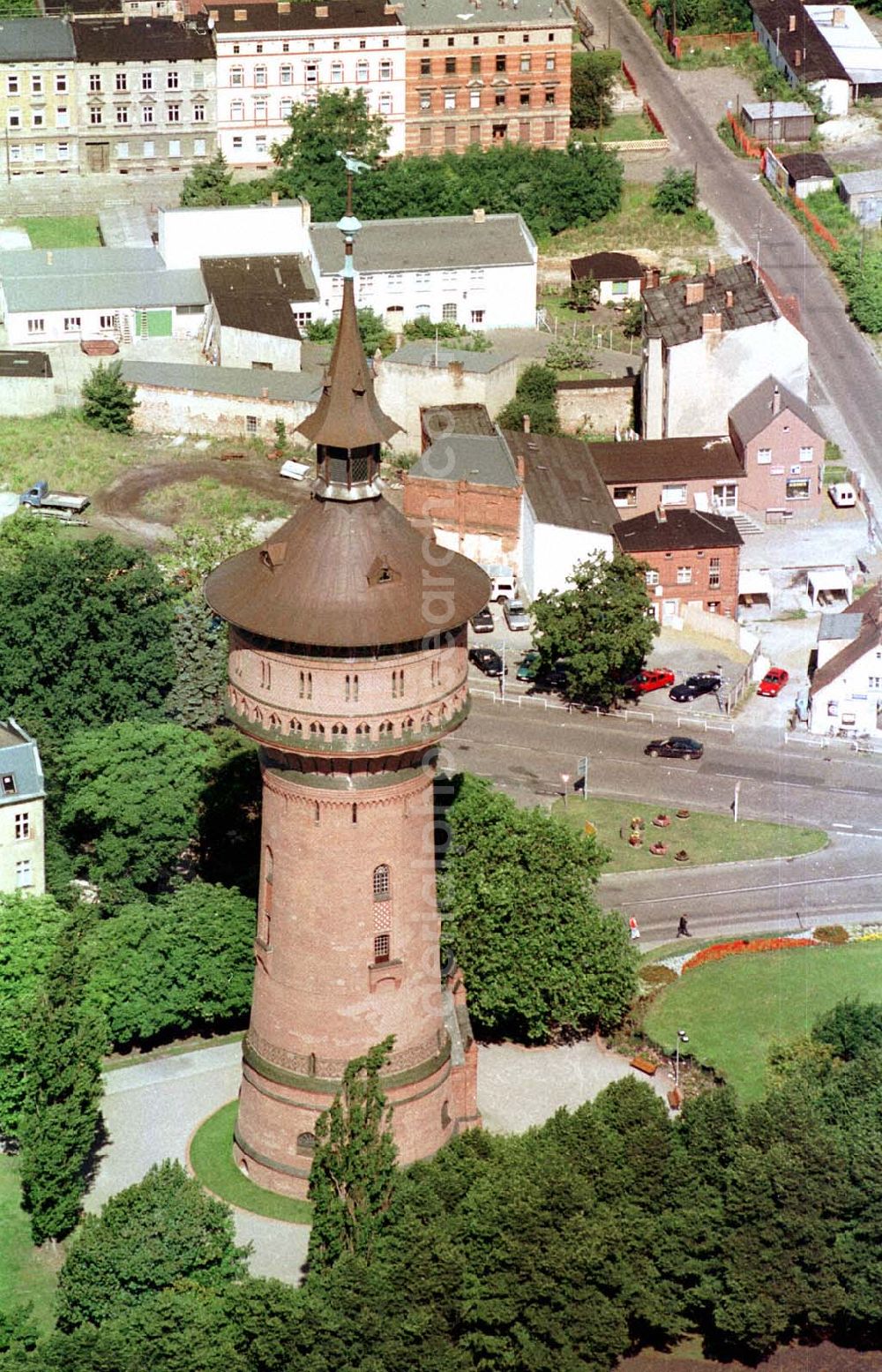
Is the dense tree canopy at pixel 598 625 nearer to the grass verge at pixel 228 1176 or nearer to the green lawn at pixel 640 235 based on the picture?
the grass verge at pixel 228 1176

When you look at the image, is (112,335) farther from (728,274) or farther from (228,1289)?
(228,1289)

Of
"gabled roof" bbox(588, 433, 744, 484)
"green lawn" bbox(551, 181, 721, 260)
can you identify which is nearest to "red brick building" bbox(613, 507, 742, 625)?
"gabled roof" bbox(588, 433, 744, 484)

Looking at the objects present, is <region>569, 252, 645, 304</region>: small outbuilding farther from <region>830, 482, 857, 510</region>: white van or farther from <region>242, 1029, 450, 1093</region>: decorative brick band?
<region>242, 1029, 450, 1093</region>: decorative brick band

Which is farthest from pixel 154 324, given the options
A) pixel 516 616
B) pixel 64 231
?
pixel 516 616

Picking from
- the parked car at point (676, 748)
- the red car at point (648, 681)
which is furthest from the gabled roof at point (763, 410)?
the parked car at point (676, 748)

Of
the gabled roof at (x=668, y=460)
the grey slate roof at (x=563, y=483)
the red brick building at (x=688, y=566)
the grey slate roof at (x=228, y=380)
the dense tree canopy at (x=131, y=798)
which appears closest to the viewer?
the dense tree canopy at (x=131, y=798)

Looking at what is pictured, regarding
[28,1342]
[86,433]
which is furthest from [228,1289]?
[86,433]
